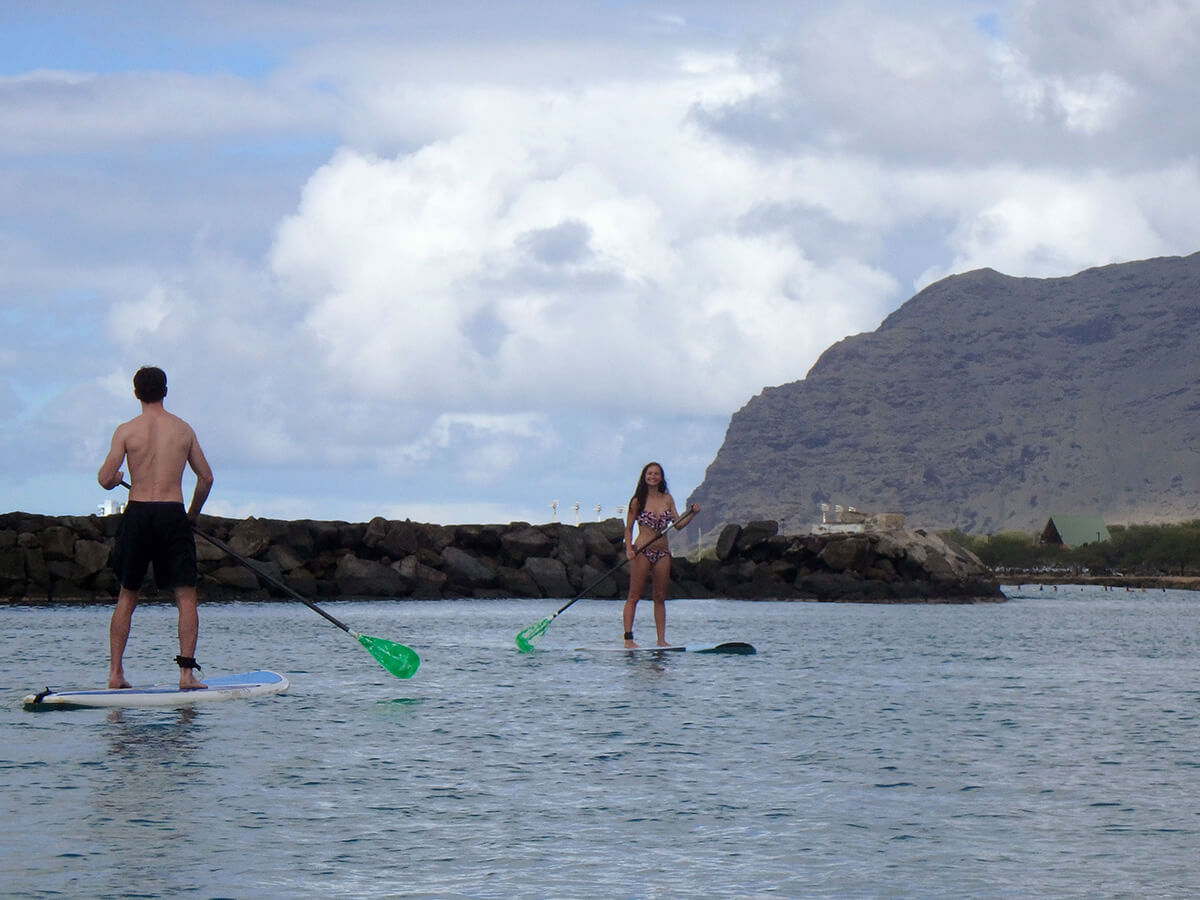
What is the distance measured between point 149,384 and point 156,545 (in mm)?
1450

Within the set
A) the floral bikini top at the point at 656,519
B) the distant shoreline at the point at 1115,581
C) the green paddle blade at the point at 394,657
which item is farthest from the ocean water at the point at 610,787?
the distant shoreline at the point at 1115,581

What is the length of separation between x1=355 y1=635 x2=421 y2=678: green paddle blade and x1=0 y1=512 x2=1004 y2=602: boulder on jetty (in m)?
24.5

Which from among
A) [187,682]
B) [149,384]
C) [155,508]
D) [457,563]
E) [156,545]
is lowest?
[187,682]

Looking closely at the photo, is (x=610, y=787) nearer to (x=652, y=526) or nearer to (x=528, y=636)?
(x=652, y=526)

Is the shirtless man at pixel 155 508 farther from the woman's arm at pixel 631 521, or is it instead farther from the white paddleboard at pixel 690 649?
the white paddleboard at pixel 690 649

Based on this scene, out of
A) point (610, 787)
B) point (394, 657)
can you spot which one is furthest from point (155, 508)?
point (610, 787)

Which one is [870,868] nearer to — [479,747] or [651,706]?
[479,747]

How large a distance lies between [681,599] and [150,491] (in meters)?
57.2

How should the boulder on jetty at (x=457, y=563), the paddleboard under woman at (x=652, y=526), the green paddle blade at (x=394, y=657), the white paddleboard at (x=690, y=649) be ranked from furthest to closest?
the boulder on jetty at (x=457, y=563) < the white paddleboard at (x=690, y=649) < the paddleboard under woman at (x=652, y=526) < the green paddle blade at (x=394, y=657)

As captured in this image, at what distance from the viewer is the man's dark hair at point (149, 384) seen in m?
14.4

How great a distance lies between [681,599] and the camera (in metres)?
70.6

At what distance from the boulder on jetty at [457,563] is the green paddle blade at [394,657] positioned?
24.5m

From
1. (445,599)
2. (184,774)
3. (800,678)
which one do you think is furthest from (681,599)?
(184,774)

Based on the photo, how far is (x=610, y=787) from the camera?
35.0 ft
